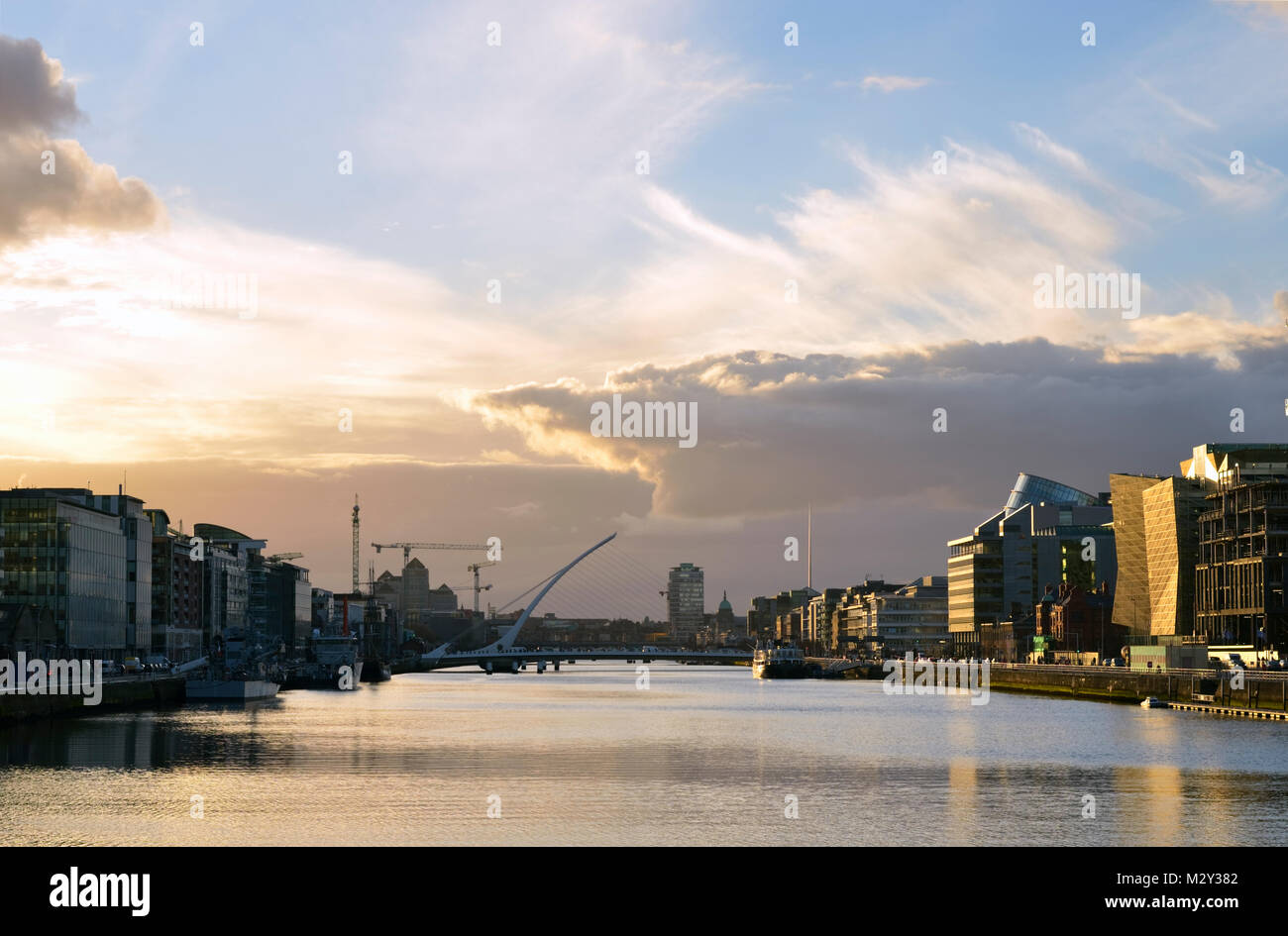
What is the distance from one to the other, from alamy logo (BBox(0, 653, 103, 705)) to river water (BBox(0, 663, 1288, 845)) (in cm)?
441

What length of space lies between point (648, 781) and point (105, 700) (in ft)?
245

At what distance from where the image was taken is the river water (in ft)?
162

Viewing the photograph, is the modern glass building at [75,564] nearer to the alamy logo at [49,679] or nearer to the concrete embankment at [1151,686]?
the alamy logo at [49,679]

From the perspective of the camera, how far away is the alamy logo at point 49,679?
10806cm

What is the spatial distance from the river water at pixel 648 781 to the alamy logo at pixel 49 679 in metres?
4.41

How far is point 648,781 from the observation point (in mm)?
65875

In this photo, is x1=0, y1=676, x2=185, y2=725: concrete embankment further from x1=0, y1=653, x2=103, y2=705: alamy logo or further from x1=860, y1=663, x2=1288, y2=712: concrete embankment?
x1=860, y1=663, x2=1288, y2=712: concrete embankment
